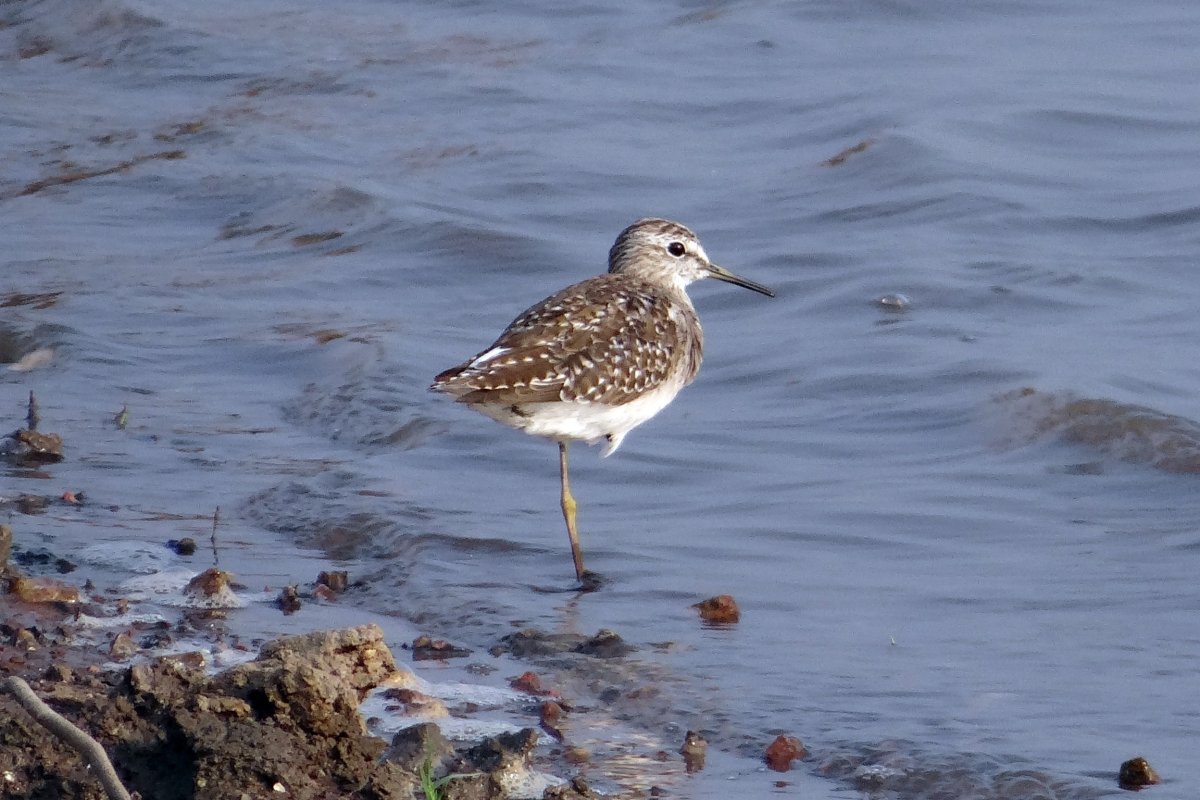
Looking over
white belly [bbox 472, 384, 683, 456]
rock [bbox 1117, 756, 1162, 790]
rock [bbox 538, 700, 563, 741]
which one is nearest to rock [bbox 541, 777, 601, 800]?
rock [bbox 538, 700, 563, 741]

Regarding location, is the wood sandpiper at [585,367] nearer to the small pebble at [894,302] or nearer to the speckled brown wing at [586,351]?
the speckled brown wing at [586,351]

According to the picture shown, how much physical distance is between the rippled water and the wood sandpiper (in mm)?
506

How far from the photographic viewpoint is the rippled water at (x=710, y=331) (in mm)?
6320

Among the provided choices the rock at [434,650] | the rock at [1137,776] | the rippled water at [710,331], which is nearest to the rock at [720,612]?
the rippled water at [710,331]

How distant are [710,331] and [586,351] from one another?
3364 millimetres

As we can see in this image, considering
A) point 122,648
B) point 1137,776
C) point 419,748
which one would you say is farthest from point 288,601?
point 1137,776

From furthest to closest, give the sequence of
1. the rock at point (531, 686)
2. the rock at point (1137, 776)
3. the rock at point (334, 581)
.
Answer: the rock at point (334, 581), the rock at point (531, 686), the rock at point (1137, 776)

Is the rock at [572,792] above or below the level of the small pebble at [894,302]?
above

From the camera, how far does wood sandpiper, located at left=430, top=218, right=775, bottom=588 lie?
7.08 m

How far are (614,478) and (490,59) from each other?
814 centimetres

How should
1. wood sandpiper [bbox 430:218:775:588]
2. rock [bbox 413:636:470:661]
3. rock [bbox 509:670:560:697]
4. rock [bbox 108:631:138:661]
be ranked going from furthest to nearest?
wood sandpiper [bbox 430:218:775:588], rock [bbox 413:636:470:661], rock [bbox 509:670:560:697], rock [bbox 108:631:138:661]

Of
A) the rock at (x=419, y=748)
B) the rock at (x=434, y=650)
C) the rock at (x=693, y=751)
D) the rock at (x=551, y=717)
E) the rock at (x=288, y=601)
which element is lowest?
the rock at (x=434, y=650)

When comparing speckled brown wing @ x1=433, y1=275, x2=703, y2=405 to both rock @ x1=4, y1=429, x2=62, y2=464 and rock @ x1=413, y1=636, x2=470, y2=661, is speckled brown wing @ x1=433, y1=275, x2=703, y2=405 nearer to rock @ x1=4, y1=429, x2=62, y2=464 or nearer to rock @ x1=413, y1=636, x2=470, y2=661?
rock @ x1=413, y1=636, x2=470, y2=661

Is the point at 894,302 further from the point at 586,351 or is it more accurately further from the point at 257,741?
the point at 257,741
